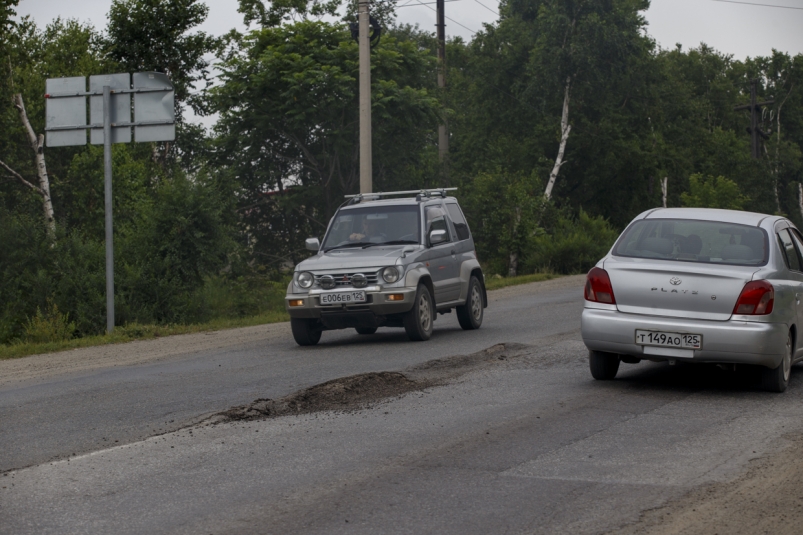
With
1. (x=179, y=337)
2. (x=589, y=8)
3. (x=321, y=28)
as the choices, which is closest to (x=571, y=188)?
(x=589, y=8)

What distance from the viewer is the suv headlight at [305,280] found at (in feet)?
44.7

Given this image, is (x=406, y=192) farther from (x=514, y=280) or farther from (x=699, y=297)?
(x=514, y=280)

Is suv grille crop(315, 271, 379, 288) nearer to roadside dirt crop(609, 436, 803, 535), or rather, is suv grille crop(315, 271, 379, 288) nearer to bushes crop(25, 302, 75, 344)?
bushes crop(25, 302, 75, 344)

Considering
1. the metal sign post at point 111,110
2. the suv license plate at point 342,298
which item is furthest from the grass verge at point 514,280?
the suv license plate at point 342,298

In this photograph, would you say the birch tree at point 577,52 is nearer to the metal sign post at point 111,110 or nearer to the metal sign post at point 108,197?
the metal sign post at point 111,110

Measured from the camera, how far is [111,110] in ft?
58.7

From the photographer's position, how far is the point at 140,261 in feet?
67.7

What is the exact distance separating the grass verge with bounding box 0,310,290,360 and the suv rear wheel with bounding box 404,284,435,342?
5.35 metres

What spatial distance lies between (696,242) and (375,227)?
6.15 meters

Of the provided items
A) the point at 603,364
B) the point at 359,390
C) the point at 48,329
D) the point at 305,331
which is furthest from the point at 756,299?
the point at 48,329

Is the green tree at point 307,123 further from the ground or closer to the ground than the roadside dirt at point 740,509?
further from the ground

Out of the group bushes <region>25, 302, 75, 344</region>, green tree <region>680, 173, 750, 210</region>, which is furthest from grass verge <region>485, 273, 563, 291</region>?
green tree <region>680, 173, 750, 210</region>

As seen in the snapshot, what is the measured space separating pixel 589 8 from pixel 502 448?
41666mm

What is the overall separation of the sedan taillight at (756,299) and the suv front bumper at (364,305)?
5.41 metres
